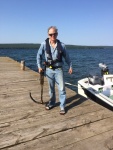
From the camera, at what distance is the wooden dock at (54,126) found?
3904 millimetres

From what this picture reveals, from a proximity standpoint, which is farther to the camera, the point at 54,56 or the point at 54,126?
the point at 54,56

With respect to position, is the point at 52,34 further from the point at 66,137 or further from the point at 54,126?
the point at 66,137

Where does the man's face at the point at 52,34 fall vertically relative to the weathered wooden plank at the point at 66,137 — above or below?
above

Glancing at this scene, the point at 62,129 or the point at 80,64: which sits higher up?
the point at 62,129

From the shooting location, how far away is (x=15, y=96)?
689 cm

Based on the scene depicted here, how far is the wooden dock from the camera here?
3.90m

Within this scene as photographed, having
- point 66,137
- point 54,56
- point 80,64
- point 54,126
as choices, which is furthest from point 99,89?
point 80,64

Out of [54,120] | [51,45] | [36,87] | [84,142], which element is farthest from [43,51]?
[36,87]

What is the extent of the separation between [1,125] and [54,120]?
120 centimetres

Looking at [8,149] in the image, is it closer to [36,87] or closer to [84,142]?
[84,142]

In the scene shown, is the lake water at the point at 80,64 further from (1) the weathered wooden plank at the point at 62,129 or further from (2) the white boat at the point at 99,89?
(1) the weathered wooden plank at the point at 62,129

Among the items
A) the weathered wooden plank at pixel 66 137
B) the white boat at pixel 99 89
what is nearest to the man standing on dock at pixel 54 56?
the weathered wooden plank at pixel 66 137

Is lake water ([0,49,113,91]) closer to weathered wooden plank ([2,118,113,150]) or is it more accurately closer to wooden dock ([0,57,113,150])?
wooden dock ([0,57,113,150])

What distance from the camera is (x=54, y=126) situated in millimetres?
4602
